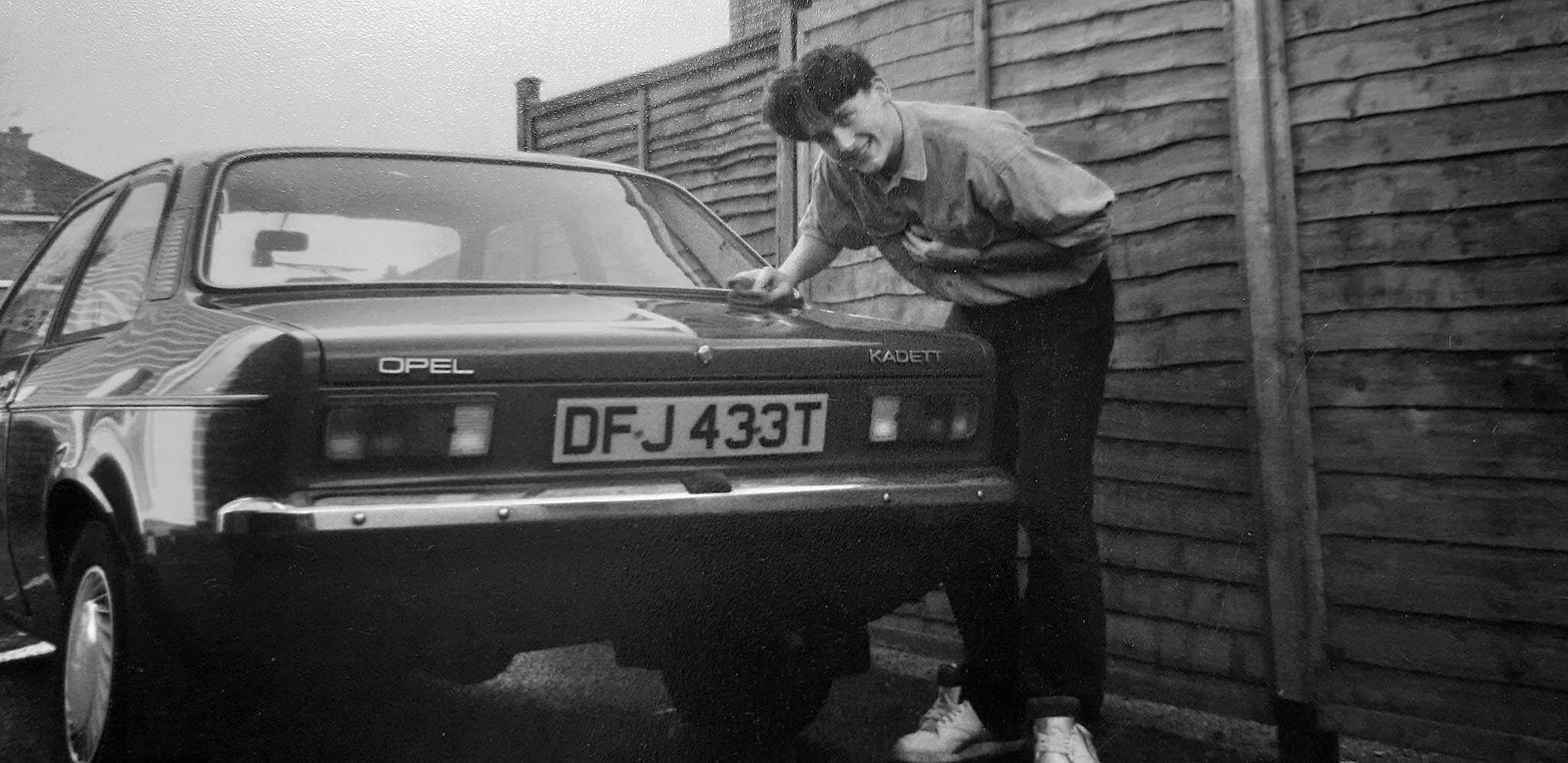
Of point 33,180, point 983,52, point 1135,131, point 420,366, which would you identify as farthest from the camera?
point 33,180

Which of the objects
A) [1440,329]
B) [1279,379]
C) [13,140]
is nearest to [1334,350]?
[1279,379]

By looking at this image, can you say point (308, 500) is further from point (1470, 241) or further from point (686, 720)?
point (1470, 241)

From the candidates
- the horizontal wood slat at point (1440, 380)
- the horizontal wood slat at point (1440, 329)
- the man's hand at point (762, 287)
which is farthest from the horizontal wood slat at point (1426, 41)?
the man's hand at point (762, 287)

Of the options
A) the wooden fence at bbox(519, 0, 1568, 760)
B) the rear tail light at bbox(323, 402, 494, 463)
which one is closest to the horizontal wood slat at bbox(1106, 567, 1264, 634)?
the wooden fence at bbox(519, 0, 1568, 760)

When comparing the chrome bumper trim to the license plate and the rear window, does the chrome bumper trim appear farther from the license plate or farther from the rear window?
the rear window

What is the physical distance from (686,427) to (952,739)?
1.24 meters

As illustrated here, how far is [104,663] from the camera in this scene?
2.58 metres

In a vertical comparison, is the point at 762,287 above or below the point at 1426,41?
below

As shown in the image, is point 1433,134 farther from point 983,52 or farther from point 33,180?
point 33,180

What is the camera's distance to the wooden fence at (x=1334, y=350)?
2883 millimetres

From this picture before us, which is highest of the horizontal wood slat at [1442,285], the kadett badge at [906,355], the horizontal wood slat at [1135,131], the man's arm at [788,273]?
the horizontal wood slat at [1135,131]

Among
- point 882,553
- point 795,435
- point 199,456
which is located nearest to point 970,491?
point 882,553

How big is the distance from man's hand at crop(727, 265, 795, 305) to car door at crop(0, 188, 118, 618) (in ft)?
5.53

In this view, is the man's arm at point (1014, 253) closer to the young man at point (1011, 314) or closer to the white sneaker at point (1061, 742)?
the young man at point (1011, 314)
